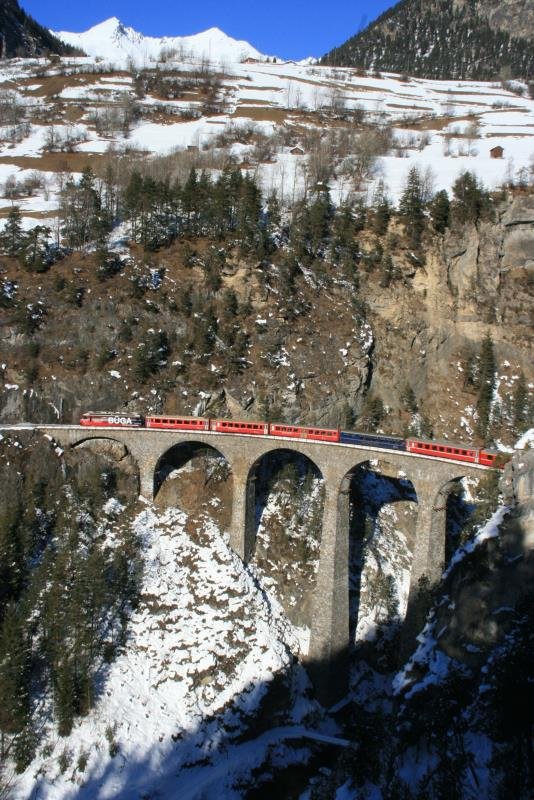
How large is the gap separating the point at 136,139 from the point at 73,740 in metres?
107

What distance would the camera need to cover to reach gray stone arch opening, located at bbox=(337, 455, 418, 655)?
43844mm

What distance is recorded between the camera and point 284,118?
121 metres

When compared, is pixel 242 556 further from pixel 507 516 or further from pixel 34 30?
pixel 34 30

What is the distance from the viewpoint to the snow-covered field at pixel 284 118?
306ft

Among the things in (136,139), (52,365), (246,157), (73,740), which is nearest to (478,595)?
(73,740)

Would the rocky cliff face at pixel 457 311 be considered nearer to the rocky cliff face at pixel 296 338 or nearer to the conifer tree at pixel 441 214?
the rocky cliff face at pixel 296 338

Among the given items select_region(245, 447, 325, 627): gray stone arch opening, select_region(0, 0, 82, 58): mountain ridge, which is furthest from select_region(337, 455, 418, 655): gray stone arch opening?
select_region(0, 0, 82, 58): mountain ridge

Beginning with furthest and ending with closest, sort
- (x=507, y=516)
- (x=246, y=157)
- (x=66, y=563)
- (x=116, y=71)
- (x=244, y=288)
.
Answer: (x=116, y=71), (x=246, y=157), (x=244, y=288), (x=66, y=563), (x=507, y=516)

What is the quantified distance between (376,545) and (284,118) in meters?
105

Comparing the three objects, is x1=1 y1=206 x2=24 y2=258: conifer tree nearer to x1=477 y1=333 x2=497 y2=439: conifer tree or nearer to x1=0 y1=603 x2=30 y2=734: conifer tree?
x1=0 y1=603 x2=30 y2=734: conifer tree

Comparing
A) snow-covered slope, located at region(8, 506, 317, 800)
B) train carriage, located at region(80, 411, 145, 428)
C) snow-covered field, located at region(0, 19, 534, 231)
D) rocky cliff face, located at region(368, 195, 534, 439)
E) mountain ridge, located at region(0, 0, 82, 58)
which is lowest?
snow-covered slope, located at region(8, 506, 317, 800)

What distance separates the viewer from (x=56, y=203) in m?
86.1

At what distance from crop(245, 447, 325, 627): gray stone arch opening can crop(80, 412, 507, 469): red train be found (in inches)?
68.4

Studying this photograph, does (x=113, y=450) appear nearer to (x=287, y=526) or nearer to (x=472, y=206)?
(x=287, y=526)
